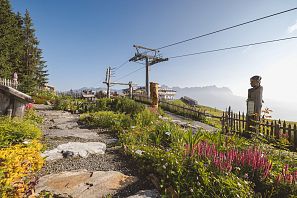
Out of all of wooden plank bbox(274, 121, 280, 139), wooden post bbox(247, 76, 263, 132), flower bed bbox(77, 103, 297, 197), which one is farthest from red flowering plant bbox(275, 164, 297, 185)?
wooden plank bbox(274, 121, 280, 139)

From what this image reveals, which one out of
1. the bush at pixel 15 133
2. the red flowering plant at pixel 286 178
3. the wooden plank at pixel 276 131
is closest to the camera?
the red flowering plant at pixel 286 178

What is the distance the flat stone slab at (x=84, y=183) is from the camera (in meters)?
3.26

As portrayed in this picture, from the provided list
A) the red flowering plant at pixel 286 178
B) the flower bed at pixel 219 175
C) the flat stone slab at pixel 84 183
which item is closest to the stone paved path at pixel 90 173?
the flat stone slab at pixel 84 183

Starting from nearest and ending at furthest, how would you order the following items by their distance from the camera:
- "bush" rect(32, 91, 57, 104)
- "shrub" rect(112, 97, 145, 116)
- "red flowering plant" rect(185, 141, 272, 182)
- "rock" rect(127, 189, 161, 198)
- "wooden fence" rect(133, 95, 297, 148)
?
"rock" rect(127, 189, 161, 198) → "red flowering plant" rect(185, 141, 272, 182) → "wooden fence" rect(133, 95, 297, 148) → "shrub" rect(112, 97, 145, 116) → "bush" rect(32, 91, 57, 104)

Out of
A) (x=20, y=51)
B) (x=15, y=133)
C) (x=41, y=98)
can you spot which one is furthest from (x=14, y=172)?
(x=20, y=51)

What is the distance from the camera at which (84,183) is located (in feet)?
11.8

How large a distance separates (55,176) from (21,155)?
118cm

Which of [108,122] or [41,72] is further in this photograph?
[41,72]

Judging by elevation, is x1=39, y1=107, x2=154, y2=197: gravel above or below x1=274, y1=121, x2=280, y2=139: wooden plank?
below

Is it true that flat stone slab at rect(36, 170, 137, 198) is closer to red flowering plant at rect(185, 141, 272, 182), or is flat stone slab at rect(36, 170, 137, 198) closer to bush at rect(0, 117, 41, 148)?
red flowering plant at rect(185, 141, 272, 182)

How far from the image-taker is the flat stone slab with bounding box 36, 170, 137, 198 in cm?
326

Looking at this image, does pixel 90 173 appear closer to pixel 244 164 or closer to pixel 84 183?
pixel 84 183

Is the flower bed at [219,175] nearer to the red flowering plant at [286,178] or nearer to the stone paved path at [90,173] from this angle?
the red flowering plant at [286,178]

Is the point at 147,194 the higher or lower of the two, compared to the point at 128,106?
lower
